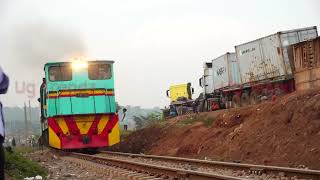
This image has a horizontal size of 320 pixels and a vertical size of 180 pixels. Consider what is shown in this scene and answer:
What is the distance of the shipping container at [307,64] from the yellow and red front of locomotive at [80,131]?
8133mm

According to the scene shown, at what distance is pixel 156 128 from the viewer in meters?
24.0

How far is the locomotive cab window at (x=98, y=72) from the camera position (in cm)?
1788

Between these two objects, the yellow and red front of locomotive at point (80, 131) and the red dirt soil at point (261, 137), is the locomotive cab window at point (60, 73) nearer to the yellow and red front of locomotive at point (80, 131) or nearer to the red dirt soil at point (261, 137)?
the yellow and red front of locomotive at point (80, 131)

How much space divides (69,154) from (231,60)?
534 inches

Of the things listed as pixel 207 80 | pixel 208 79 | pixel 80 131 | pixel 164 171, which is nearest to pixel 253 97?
pixel 208 79

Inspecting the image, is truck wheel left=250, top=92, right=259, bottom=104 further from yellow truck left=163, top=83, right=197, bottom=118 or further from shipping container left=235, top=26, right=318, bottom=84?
yellow truck left=163, top=83, right=197, bottom=118

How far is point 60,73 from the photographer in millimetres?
17734

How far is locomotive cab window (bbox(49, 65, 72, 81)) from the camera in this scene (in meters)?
17.6

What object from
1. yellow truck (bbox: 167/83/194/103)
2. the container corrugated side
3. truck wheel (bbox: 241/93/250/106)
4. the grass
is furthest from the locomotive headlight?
yellow truck (bbox: 167/83/194/103)

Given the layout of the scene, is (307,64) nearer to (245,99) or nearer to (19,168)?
(245,99)

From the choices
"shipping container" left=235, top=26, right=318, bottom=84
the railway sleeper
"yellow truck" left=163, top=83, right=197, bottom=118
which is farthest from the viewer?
"yellow truck" left=163, top=83, right=197, bottom=118

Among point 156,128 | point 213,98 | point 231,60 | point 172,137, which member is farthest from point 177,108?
point 172,137

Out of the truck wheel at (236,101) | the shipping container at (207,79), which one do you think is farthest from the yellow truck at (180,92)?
the truck wheel at (236,101)

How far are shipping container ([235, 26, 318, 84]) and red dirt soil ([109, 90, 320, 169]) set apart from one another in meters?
6.31
